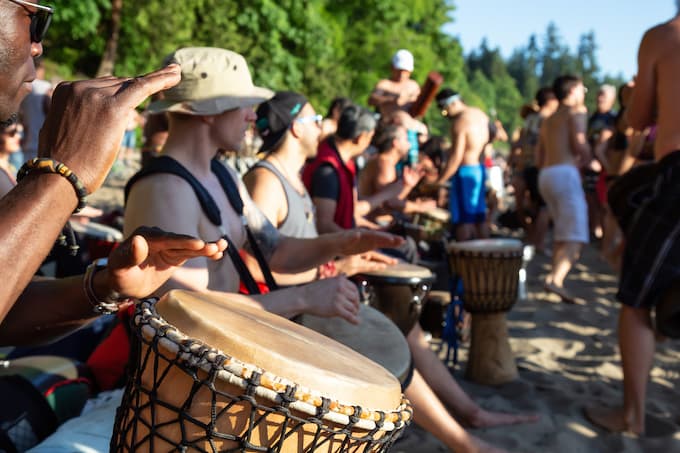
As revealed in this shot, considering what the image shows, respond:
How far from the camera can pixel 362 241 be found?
263cm

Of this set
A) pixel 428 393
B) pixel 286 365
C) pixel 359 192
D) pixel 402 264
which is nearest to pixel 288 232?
pixel 402 264

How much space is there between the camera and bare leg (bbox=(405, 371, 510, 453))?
8.48ft

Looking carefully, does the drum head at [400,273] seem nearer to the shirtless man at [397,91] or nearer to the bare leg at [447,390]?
the bare leg at [447,390]

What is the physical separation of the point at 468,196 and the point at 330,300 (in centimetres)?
454

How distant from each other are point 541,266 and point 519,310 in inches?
82.2

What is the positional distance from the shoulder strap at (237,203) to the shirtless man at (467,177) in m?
3.98

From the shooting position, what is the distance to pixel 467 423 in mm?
3234

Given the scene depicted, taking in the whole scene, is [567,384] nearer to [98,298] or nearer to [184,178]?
[184,178]

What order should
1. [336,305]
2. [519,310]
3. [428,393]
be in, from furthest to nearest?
[519,310], [428,393], [336,305]

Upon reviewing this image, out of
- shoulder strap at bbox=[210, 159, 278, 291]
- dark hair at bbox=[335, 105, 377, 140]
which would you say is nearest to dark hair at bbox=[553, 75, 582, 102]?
dark hair at bbox=[335, 105, 377, 140]

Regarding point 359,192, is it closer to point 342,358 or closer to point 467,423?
point 467,423

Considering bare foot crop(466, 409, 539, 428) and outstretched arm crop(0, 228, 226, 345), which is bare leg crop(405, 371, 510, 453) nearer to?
bare foot crop(466, 409, 539, 428)

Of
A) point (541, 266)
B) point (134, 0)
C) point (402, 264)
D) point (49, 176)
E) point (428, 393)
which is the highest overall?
point (134, 0)

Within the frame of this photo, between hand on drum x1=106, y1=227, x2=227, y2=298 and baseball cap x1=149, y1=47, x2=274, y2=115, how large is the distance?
98 cm
